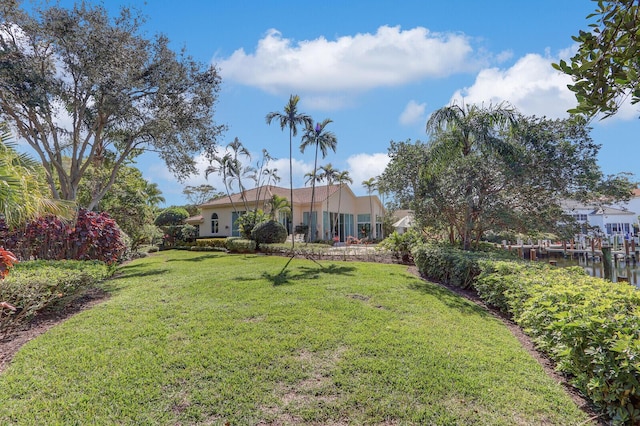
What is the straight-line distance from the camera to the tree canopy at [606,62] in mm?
2453

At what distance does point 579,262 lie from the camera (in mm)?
24250

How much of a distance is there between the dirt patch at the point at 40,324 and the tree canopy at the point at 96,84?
21.4ft

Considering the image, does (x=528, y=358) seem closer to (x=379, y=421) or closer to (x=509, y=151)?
(x=379, y=421)

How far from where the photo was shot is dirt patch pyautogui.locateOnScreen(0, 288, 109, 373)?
4824mm

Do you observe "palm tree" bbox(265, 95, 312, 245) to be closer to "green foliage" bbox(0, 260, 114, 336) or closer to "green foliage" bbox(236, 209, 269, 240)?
"green foliage" bbox(236, 209, 269, 240)

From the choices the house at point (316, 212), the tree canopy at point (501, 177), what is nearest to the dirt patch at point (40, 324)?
the tree canopy at point (501, 177)

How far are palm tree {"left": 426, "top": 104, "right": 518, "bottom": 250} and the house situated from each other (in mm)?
15430

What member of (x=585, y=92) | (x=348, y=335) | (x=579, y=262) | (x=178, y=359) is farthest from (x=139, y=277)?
(x=579, y=262)

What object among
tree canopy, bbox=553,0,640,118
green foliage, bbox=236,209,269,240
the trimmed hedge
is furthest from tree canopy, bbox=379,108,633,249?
green foliage, bbox=236,209,269,240

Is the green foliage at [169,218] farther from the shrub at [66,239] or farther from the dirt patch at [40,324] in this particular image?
the dirt patch at [40,324]

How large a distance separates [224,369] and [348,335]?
1893mm

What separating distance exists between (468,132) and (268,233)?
12455 millimetres

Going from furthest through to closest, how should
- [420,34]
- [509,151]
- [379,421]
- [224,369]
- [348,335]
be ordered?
[509,151] < [420,34] < [348,335] < [224,369] < [379,421]

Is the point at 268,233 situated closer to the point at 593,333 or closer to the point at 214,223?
the point at 214,223
